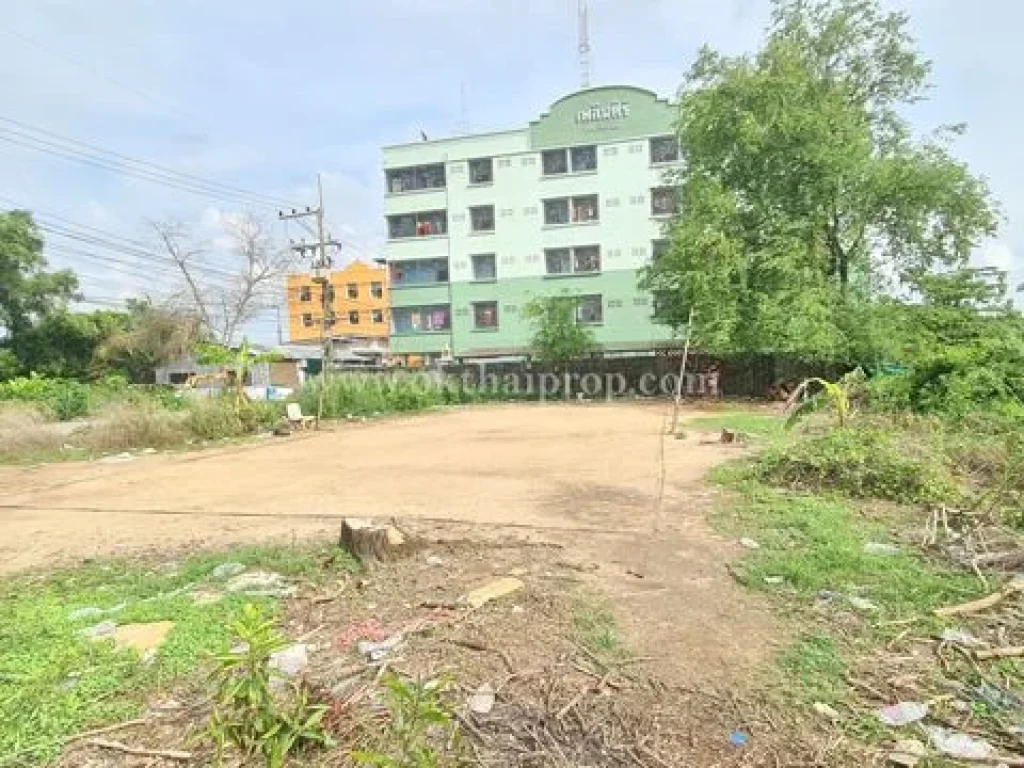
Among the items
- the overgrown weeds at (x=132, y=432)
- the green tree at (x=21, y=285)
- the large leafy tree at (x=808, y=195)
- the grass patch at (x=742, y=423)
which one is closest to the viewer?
the grass patch at (x=742, y=423)

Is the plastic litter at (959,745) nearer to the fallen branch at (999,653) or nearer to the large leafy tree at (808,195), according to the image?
the fallen branch at (999,653)

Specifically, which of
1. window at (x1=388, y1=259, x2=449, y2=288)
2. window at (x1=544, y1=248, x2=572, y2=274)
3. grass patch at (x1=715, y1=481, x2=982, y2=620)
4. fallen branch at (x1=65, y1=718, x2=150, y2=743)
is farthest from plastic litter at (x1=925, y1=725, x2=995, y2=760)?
window at (x1=388, y1=259, x2=449, y2=288)

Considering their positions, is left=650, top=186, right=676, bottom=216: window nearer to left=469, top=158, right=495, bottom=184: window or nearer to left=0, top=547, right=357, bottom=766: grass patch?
left=469, top=158, right=495, bottom=184: window

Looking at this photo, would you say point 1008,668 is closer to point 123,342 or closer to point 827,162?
point 827,162

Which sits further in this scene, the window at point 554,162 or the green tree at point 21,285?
the window at point 554,162

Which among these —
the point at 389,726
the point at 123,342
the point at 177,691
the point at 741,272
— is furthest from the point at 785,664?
the point at 123,342

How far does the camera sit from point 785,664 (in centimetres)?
266

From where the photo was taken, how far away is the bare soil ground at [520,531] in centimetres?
256

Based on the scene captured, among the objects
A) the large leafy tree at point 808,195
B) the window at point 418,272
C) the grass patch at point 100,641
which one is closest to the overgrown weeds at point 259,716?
the grass patch at point 100,641

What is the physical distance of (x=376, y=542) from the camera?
4.08 metres

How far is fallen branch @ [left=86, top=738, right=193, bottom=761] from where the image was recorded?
2.20m

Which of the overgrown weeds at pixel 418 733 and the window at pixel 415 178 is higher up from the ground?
the window at pixel 415 178

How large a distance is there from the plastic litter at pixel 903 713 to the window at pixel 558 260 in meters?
28.1

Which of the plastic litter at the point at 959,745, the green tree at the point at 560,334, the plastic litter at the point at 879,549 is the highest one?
the green tree at the point at 560,334
